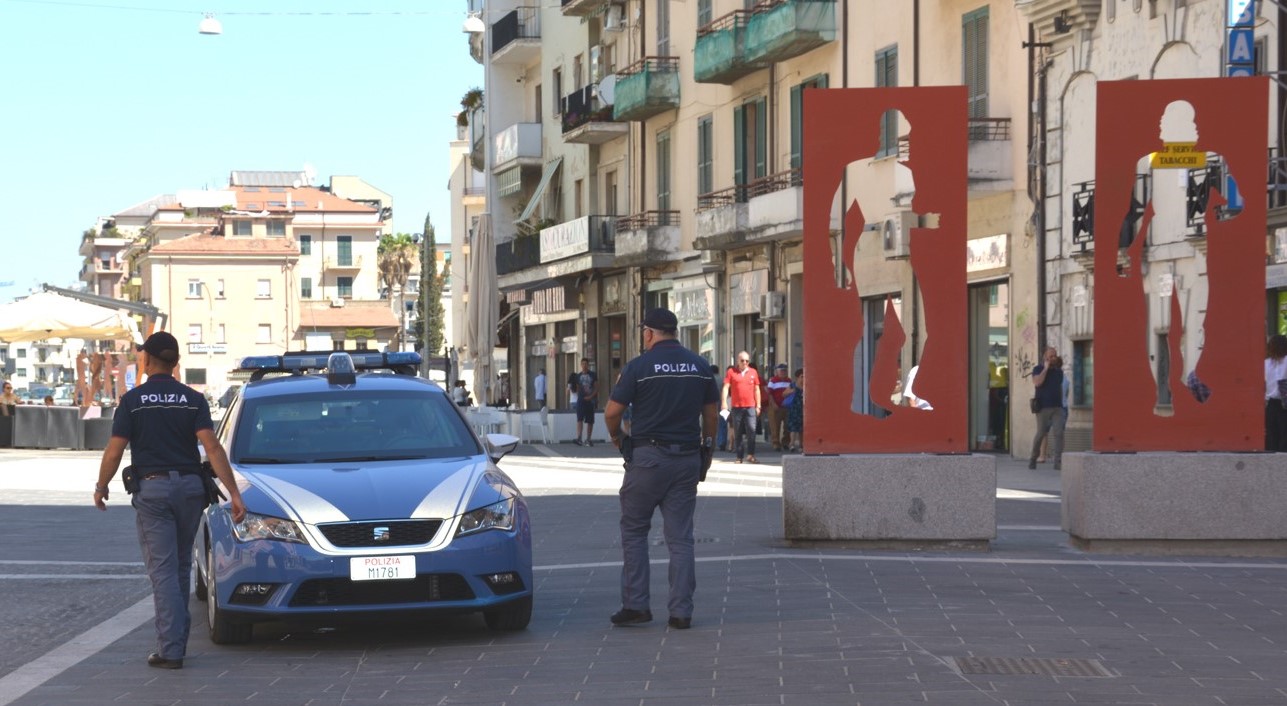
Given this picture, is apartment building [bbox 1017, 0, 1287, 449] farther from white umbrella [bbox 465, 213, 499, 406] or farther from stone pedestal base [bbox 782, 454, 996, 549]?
white umbrella [bbox 465, 213, 499, 406]

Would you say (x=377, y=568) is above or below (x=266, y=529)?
below

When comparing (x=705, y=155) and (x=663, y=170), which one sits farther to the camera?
(x=663, y=170)

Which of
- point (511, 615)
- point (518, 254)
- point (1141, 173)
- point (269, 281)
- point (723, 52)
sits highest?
point (723, 52)

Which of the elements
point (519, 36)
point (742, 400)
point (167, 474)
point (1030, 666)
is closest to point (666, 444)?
point (1030, 666)

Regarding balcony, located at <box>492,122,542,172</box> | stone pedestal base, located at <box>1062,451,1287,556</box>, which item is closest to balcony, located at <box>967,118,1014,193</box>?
stone pedestal base, located at <box>1062,451,1287,556</box>

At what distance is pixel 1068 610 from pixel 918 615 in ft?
3.10

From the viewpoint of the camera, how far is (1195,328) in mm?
26781

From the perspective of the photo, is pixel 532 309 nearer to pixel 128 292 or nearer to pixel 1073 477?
pixel 1073 477

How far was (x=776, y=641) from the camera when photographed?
10109mm

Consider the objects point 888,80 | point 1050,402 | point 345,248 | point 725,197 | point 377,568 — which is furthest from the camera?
point 345,248

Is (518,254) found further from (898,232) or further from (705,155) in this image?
(898,232)

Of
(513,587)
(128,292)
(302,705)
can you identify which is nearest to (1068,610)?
(513,587)

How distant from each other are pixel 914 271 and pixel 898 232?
60.4 ft

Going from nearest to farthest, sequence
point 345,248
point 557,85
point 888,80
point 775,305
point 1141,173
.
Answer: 1. point 1141,173
2. point 888,80
3. point 775,305
4. point 557,85
5. point 345,248
